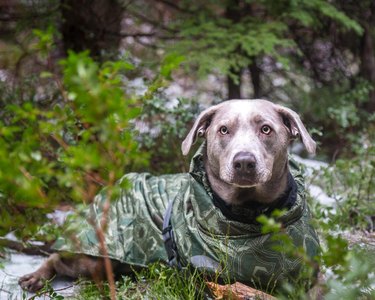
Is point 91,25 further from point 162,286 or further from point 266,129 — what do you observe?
point 162,286

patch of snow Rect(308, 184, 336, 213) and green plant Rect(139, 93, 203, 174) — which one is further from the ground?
green plant Rect(139, 93, 203, 174)

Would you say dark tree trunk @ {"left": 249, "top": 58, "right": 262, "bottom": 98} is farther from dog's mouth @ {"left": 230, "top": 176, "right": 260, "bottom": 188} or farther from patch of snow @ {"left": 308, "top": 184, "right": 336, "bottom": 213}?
dog's mouth @ {"left": 230, "top": 176, "right": 260, "bottom": 188}

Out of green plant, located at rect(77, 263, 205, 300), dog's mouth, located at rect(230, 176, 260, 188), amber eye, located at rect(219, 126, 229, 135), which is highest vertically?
amber eye, located at rect(219, 126, 229, 135)

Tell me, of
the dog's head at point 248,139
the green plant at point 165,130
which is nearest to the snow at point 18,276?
the dog's head at point 248,139

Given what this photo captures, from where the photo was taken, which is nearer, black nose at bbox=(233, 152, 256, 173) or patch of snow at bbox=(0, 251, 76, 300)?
black nose at bbox=(233, 152, 256, 173)

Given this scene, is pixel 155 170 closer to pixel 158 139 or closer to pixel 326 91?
pixel 158 139

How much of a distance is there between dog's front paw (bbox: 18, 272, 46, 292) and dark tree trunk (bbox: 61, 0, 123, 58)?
8.22 ft

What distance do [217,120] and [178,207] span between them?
504 millimetres

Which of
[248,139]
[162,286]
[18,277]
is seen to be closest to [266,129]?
[248,139]

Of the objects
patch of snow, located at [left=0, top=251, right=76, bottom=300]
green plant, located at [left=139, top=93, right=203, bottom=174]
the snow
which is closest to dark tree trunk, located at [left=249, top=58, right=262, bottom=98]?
green plant, located at [left=139, top=93, right=203, bottom=174]

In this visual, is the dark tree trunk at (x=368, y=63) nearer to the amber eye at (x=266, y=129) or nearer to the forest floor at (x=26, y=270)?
the forest floor at (x=26, y=270)

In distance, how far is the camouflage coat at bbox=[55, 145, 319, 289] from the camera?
2.65m

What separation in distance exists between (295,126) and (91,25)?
118 inches

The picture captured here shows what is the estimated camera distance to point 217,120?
291cm
